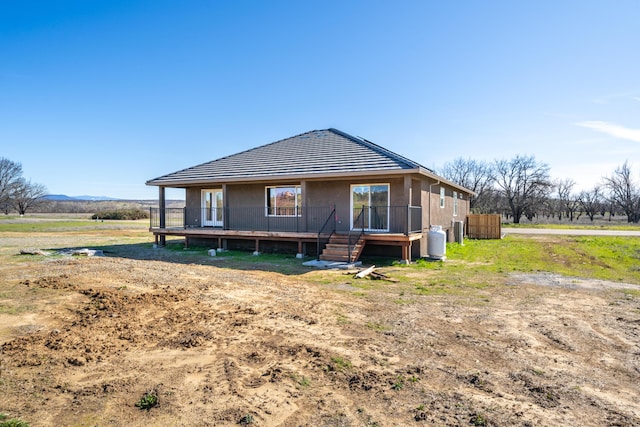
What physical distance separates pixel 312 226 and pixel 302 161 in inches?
108

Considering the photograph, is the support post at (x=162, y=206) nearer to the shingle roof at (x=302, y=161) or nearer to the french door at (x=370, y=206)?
the shingle roof at (x=302, y=161)

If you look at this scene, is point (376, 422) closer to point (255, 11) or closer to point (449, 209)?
point (255, 11)

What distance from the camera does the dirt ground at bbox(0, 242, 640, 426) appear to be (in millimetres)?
2984

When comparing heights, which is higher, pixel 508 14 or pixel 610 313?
pixel 508 14

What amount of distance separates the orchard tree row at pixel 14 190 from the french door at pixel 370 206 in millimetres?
70826

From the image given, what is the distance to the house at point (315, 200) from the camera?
40.2 feet

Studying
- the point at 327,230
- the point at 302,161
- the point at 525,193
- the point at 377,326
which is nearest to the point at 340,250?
the point at 327,230

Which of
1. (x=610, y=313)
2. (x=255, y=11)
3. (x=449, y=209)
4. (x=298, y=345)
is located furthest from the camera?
(x=449, y=209)

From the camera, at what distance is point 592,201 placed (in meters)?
56.3

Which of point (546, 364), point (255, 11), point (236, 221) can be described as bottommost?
point (546, 364)

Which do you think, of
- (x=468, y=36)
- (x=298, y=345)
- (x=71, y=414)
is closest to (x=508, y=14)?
(x=468, y=36)

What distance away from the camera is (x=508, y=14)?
35.1 feet

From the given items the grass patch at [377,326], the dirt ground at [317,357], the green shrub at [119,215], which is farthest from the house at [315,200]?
the green shrub at [119,215]

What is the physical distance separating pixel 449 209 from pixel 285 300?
14328 millimetres
